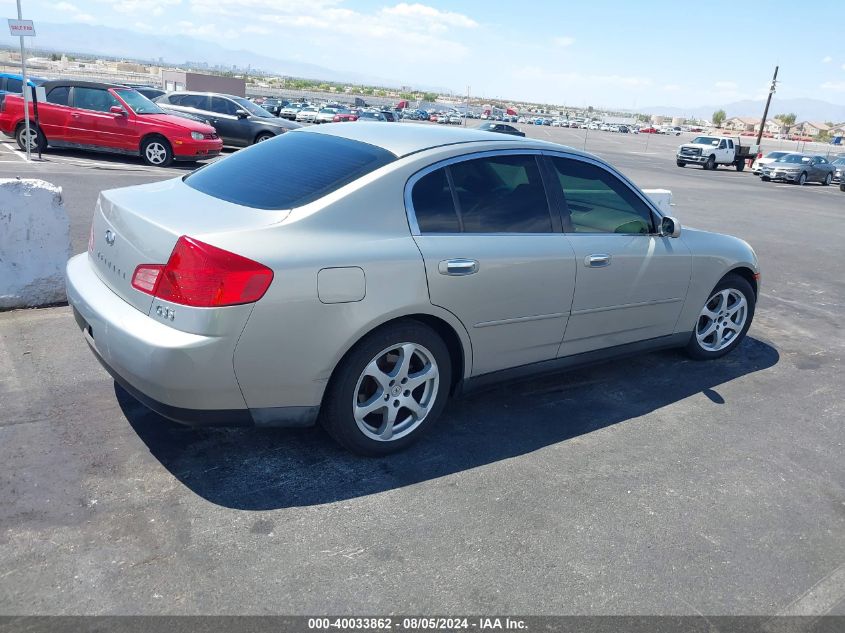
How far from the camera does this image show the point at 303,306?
10.5ft

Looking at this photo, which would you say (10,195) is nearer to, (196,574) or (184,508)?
(184,508)

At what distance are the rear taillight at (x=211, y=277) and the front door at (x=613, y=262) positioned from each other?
2.04 metres

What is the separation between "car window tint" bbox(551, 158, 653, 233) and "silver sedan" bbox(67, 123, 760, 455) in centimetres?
1

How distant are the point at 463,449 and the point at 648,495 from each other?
100cm

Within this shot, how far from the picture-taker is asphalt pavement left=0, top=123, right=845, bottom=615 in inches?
108

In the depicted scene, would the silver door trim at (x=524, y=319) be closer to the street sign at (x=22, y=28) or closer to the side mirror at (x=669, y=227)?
the side mirror at (x=669, y=227)

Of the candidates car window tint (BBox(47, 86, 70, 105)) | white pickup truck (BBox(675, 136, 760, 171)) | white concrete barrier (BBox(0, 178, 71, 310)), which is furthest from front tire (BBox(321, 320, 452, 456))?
white pickup truck (BBox(675, 136, 760, 171))

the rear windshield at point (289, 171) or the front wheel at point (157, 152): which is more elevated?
the rear windshield at point (289, 171)

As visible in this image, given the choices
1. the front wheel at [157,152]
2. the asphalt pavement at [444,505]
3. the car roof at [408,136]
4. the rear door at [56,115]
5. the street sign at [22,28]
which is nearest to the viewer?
the asphalt pavement at [444,505]

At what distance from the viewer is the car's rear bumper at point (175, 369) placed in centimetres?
305

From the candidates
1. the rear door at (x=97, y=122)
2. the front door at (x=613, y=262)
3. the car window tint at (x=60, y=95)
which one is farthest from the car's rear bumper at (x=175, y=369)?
the car window tint at (x=60, y=95)

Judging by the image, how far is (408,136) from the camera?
4.06 m

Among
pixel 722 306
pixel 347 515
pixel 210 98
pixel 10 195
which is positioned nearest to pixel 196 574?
pixel 347 515

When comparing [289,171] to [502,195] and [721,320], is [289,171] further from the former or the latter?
[721,320]
